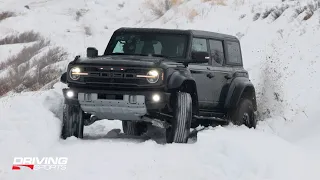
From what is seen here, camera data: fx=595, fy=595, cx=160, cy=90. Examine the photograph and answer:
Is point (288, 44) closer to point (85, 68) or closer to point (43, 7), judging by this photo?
point (85, 68)

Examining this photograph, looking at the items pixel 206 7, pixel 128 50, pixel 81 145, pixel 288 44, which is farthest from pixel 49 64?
pixel 81 145

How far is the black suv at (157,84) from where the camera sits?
25.0ft

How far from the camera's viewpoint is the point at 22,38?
96.2ft

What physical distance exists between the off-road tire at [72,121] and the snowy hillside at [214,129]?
5.1 inches

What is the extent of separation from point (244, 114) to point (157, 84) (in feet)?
8.61

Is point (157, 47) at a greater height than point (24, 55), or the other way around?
point (157, 47)

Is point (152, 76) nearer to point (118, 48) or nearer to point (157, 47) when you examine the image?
point (157, 47)

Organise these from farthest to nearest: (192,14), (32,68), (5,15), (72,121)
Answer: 1. (5,15)
2. (192,14)
3. (32,68)
4. (72,121)

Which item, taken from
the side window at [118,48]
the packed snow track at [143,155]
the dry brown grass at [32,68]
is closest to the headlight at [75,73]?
the packed snow track at [143,155]

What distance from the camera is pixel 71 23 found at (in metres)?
32.6

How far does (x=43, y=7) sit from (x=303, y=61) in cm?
2254

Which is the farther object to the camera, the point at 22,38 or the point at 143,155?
the point at 22,38

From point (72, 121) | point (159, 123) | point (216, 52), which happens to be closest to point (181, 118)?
point (159, 123)

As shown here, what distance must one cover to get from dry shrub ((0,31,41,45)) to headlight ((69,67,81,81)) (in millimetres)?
21692
